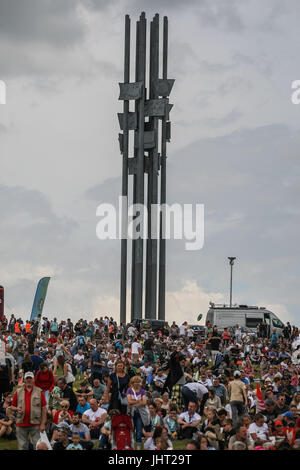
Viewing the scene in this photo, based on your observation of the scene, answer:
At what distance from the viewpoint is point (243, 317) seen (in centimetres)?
5481

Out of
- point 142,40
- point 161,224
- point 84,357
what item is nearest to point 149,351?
point 84,357

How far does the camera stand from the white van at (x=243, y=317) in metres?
54.6

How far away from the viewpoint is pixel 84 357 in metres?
38.7

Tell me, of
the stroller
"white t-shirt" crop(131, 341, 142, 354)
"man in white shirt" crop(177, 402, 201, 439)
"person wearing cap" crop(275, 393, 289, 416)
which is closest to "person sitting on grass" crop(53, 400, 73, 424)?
"man in white shirt" crop(177, 402, 201, 439)

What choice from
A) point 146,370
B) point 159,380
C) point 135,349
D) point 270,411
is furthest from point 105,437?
point 135,349

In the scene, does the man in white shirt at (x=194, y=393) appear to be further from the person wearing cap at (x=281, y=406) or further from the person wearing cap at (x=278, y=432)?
the person wearing cap at (x=278, y=432)

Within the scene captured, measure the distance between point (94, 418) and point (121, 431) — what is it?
3.21 metres

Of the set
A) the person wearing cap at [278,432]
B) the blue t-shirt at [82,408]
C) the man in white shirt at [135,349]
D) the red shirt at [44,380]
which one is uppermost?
the man in white shirt at [135,349]

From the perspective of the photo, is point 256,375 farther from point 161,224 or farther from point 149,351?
point 161,224

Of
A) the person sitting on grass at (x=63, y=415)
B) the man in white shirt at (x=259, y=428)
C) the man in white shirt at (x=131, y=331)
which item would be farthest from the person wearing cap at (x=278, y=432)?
the man in white shirt at (x=131, y=331)

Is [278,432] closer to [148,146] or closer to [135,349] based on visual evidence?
[135,349]

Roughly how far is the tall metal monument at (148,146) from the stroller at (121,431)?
131 feet
